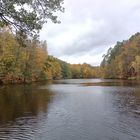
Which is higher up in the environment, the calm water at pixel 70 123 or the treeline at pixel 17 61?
the treeline at pixel 17 61

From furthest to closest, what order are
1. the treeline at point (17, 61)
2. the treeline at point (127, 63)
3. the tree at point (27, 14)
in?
the treeline at point (127, 63) < the treeline at point (17, 61) < the tree at point (27, 14)

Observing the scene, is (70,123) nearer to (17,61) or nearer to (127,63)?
(17,61)

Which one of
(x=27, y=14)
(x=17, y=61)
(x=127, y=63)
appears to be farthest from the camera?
(x=127, y=63)

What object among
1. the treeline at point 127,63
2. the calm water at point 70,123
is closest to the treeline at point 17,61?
the calm water at point 70,123

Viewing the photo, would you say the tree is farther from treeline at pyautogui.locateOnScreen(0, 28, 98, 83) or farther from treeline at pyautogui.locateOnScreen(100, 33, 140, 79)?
treeline at pyautogui.locateOnScreen(100, 33, 140, 79)

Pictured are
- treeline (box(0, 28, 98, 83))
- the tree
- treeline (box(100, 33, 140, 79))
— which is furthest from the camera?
treeline (box(100, 33, 140, 79))

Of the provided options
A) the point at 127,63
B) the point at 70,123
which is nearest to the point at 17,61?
the point at 70,123

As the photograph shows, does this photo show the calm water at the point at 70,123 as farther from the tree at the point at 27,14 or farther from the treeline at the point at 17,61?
the treeline at the point at 17,61

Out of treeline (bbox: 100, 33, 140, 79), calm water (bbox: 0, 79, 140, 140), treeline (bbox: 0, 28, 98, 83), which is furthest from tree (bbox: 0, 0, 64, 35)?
treeline (bbox: 100, 33, 140, 79)

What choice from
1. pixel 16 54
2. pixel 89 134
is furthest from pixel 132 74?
pixel 89 134

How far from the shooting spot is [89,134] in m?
17.1

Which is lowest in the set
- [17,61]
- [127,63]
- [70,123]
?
[70,123]

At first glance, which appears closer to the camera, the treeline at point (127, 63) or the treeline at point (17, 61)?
the treeline at point (17, 61)

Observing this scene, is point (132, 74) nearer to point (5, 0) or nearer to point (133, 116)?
point (133, 116)
